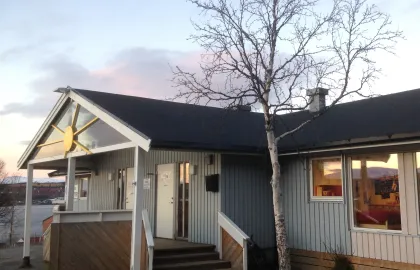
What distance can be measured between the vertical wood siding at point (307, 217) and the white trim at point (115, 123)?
11.9 ft

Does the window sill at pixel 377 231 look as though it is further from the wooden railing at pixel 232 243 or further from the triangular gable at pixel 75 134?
the triangular gable at pixel 75 134

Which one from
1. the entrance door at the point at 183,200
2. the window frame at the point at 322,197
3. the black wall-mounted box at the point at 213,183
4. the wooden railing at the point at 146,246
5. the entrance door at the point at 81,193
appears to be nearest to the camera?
the wooden railing at the point at 146,246

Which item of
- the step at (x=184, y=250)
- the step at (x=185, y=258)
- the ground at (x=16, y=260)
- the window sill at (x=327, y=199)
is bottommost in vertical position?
the ground at (x=16, y=260)

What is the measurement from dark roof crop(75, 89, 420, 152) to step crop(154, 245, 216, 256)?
2.33 metres

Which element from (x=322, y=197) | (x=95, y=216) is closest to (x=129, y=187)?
(x=95, y=216)

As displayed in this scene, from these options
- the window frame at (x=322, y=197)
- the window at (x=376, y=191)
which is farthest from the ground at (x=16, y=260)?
the window at (x=376, y=191)

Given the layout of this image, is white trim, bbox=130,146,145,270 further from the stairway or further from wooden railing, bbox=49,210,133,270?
wooden railing, bbox=49,210,133,270

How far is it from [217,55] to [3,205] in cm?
5294

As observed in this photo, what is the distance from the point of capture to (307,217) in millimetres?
9492

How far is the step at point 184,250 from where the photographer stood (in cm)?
901

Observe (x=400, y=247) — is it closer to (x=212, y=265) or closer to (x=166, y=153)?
(x=212, y=265)

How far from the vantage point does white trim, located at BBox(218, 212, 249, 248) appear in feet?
28.3

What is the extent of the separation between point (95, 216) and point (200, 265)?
8.44 feet

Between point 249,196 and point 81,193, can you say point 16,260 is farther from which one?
point 249,196
